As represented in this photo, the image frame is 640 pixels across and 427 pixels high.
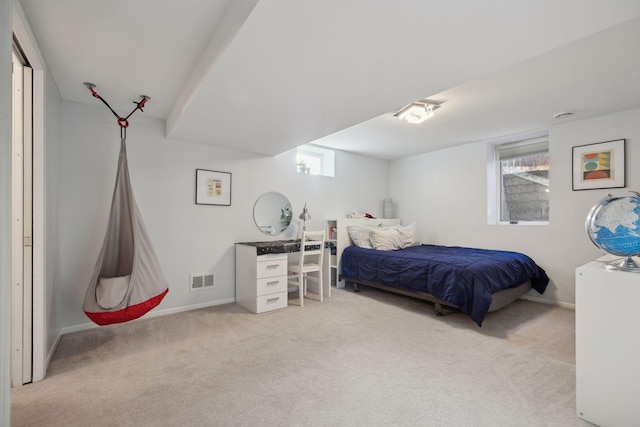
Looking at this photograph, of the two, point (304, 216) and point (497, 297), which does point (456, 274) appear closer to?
point (497, 297)

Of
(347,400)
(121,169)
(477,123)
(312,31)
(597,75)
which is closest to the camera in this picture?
(312,31)

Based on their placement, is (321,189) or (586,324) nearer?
(586,324)

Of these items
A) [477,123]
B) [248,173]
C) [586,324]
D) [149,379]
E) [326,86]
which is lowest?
[149,379]

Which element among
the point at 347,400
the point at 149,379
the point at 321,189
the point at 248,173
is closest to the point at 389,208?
the point at 321,189

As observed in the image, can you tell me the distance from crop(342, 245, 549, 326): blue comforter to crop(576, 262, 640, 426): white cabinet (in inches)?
46.0

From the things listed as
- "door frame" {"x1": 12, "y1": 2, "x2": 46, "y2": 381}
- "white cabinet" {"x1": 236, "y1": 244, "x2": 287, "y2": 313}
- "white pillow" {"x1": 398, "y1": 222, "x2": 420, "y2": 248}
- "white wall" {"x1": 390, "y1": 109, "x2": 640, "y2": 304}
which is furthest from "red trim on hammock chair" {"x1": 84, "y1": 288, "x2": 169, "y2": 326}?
"white wall" {"x1": 390, "y1": 109, "x2": 640, "y2": 304}

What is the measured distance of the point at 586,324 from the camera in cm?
A: 150

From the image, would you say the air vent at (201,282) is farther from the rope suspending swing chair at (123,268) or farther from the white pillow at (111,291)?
the white pillow at (111,291)

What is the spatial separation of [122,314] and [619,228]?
3.36m

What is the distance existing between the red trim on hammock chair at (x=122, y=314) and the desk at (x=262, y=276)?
1041 millimetres

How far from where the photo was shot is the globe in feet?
4.66

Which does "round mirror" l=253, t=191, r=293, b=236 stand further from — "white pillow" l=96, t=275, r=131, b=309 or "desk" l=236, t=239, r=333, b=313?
"white pillow" l=96, t=275, r=131, b=309

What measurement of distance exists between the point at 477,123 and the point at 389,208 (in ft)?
7.45

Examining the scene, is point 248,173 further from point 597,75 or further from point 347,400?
point 597,75
